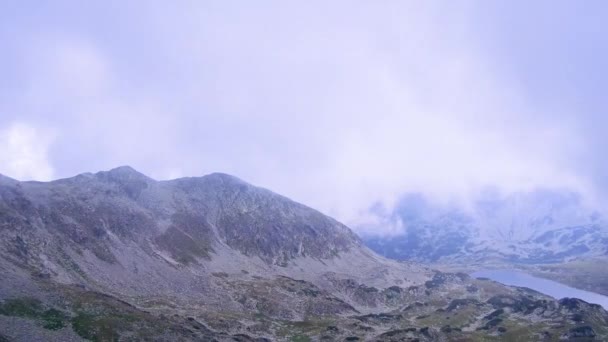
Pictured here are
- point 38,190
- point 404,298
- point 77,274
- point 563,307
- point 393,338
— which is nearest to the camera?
point 393,338

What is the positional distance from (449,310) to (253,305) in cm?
7217

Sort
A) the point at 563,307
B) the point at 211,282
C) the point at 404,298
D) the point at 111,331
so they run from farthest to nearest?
the point at 404,298, the point at 211,282, the point at 563,307, the point at 111,331

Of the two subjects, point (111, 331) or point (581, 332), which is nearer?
point (111, 331)

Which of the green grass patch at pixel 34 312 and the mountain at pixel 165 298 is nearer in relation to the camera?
the green grass patch at pixel 34 312

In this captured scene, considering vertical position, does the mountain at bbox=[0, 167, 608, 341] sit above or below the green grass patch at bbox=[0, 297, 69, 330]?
above

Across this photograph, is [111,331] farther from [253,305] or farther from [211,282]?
[211,282]

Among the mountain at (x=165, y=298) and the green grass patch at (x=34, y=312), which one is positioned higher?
the mountain at (x=165, y=298)

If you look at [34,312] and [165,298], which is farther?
[165,298]

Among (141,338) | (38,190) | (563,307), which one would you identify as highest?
(38,190)

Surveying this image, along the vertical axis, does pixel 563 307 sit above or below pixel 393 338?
above

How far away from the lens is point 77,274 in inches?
5138

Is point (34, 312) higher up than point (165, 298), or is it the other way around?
→ point (165, 298)

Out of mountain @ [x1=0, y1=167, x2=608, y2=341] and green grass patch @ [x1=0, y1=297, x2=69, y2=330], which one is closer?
green grass patch @ [x1=0, y1=297, x2=69, y2=330]

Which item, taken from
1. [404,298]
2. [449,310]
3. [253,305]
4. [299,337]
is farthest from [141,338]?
[404,298]
